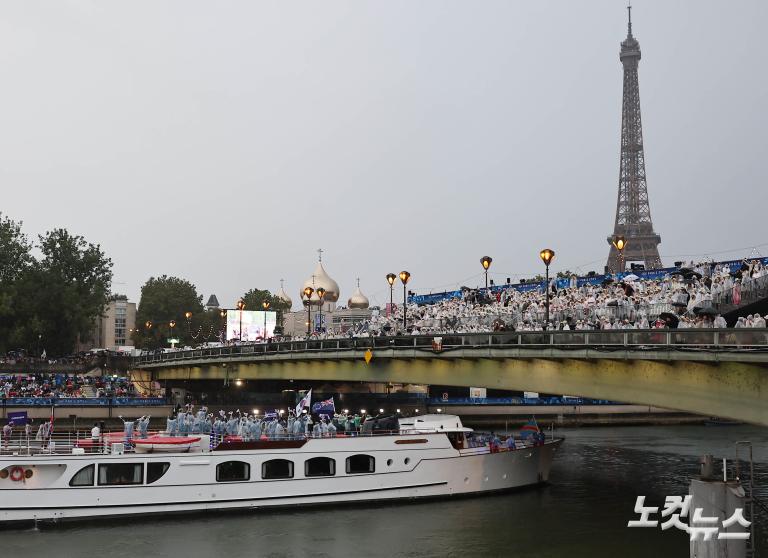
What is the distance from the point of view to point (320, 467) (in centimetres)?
3919

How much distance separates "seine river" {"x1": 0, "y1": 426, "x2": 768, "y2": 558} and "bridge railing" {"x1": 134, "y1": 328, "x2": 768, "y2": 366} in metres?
7.02

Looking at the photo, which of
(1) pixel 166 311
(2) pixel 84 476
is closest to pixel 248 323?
(1) pixel 166 311

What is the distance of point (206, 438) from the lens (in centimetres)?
3884

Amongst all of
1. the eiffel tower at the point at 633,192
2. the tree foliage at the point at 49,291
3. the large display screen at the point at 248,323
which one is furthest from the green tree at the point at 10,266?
the eiffel tower at the point at 633,192

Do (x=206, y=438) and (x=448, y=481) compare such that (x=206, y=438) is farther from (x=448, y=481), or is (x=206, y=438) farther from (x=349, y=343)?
(x=349, y=343)

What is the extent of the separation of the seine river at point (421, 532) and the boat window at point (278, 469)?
5.18ft

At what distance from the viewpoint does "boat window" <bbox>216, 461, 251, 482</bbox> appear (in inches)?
1489

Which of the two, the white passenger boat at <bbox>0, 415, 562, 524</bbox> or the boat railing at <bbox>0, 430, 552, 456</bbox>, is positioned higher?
the boat railing at <bbox>0, 430, 552, 456</bbox>

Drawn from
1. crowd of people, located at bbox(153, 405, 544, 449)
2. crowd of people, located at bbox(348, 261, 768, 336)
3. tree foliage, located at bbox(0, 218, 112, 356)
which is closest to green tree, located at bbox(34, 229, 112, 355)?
tree foliage, located at bbox(0, 218, 112, 356)

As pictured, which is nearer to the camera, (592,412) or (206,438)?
(206,438)

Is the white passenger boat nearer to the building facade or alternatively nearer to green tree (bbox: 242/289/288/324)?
green tree (bbox: 242/289/288/324)

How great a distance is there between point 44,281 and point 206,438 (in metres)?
77.3

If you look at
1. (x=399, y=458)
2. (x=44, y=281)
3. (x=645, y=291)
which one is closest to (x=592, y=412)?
(x=645, y=291)

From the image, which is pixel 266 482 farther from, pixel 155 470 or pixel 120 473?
pixel 120 473
